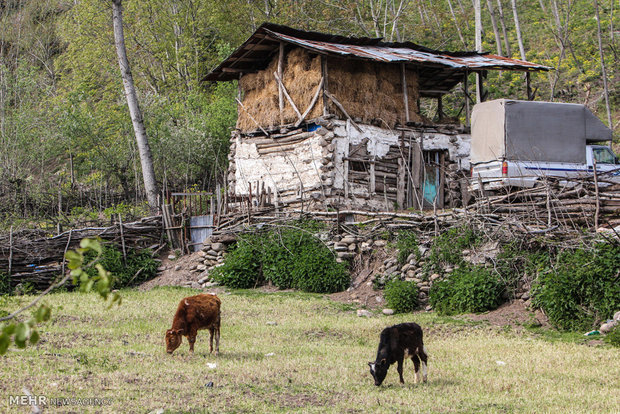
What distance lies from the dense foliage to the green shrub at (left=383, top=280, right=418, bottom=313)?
215cm

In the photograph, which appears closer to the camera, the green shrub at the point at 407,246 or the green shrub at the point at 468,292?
the green shrub at the point at 468,292

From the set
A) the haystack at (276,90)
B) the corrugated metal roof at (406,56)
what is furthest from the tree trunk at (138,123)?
the corrugated metal roof at (406,56)

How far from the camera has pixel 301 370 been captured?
9.24 metres

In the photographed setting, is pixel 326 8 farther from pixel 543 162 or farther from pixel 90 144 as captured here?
pixel 543 162

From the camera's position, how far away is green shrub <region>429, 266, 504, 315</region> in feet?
45.6

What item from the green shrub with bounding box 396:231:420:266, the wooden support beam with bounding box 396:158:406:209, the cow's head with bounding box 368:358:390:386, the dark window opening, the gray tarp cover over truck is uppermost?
the gray tarp cover over truck

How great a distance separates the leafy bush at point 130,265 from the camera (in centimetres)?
1955

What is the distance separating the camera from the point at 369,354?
10.7 metres

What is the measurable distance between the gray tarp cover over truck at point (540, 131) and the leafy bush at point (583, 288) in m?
7.85

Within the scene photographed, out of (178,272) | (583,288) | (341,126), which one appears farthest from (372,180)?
(583,288)

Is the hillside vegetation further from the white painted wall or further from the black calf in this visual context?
the black calf

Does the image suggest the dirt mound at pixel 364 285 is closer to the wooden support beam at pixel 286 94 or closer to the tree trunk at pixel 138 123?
the wooden support beam at pixel 286 94

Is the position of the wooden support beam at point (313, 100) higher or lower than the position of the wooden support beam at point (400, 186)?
higher

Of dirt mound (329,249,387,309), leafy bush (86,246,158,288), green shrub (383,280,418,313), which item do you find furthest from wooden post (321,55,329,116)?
green shrub (383,280,418,313)
